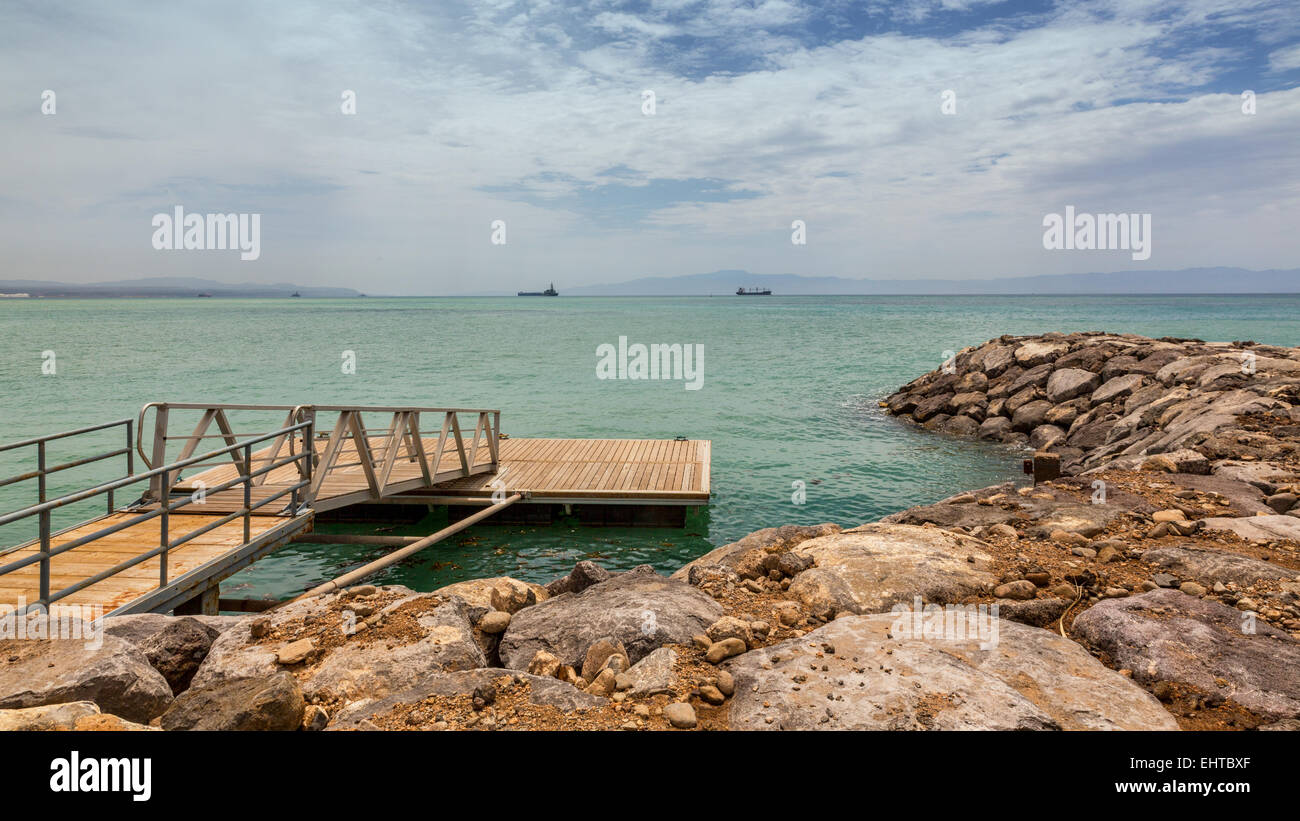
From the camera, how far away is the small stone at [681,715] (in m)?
4.68

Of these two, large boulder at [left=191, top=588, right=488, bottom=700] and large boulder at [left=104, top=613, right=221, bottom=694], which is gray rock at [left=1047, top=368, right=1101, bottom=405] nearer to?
large boulder at [left=191, top=588, right=488, bottom=700]

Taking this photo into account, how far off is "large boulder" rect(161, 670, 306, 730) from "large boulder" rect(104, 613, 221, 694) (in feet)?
5.16

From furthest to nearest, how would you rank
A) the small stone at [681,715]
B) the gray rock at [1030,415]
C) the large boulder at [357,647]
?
the gray rock at [1030,415] < the large boulder at [357,647] < the small stone at [681,715]

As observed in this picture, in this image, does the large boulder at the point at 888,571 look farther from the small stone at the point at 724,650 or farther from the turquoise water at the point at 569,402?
the turquoise water at the point at 569,402

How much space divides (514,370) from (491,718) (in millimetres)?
43820

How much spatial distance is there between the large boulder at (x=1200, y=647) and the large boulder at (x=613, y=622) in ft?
10.3

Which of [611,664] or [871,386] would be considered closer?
[611,664]

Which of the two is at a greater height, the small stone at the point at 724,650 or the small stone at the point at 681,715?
the small stone at the point at 724,650

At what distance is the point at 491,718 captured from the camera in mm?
4699

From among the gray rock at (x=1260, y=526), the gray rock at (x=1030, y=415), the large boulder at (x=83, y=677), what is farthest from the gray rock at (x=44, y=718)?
the gray rock at (x=1030, y=415)

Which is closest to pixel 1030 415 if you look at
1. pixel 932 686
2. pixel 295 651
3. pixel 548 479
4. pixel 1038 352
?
pixel 1038 352

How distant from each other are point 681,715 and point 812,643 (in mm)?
1375

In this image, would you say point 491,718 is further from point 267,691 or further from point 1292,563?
point 1292,563
